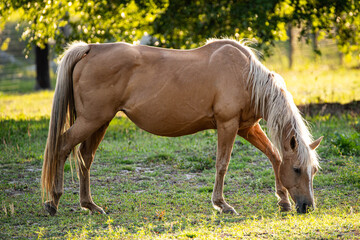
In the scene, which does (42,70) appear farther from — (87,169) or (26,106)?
(87,169)

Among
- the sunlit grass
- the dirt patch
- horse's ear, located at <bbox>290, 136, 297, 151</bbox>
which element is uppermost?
horse's ear, located at <bbox>290, 136, 297, 151</bbox>

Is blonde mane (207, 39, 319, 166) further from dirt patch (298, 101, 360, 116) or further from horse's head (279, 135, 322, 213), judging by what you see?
dirt patch (298, 101, 360, 116)

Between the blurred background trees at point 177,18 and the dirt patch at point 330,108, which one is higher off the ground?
the blurred background trees at point 177,18

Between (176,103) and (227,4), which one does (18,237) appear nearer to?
(176,103)

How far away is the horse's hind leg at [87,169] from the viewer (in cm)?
538

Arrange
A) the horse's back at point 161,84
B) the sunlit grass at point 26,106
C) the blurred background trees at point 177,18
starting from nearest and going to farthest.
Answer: the horse's back at point 161,84 → the blurred background trees at point 177,18 → the sunlit grass at point 26,106

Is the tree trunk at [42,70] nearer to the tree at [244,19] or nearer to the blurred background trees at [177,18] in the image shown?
the blurred background trees at [177,18]

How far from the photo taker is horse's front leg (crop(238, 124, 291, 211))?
18.0ft

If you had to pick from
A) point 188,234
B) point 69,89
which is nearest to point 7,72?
point 69,89

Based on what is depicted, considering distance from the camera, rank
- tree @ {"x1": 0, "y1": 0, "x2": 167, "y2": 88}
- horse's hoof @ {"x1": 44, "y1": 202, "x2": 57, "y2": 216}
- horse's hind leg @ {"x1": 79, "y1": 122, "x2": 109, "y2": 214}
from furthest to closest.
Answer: tree @ {"x1": 0, "y1": 0, "x2": 167, "y2": 88} < horse's hind leg @ {"x1": 79, "y1": 122, "x2": 109, "y2": 214} < horse's hoof @ {"x1": 44, "y1": 202, "x2": 57, "y2": 216}

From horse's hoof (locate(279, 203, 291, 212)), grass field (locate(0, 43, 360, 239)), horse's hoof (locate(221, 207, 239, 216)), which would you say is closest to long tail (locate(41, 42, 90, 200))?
grass field (locate(0, 43, 360, 239))

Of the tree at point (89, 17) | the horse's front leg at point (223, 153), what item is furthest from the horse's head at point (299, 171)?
the tree at point (89, 17)

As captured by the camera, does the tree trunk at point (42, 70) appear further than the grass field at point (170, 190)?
Yes

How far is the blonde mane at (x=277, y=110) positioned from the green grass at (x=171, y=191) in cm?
71
